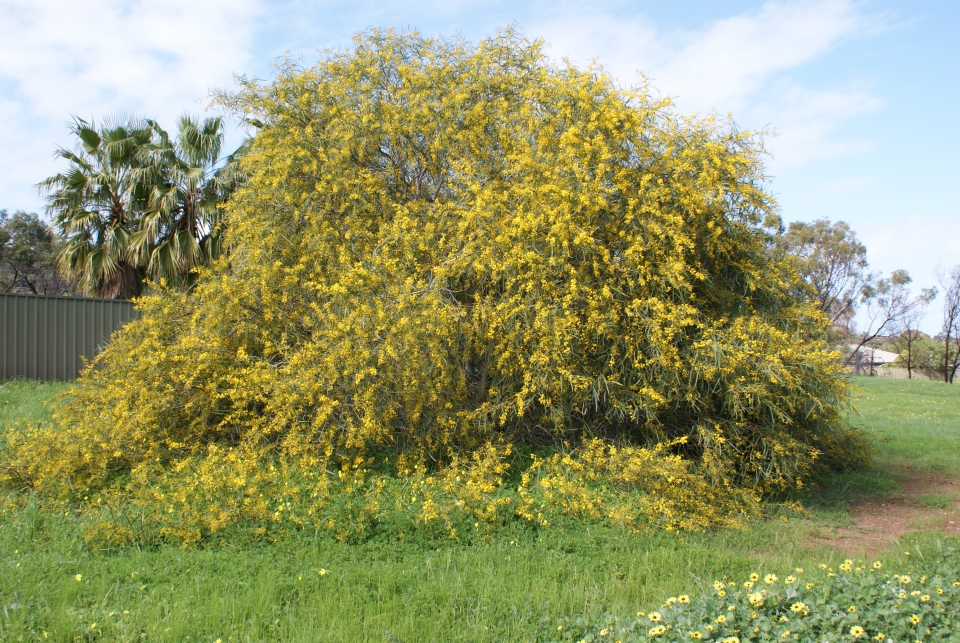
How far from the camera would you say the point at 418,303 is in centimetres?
696

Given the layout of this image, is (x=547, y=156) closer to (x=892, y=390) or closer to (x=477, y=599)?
(x=477, y=599)

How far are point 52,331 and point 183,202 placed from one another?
3.18 metres

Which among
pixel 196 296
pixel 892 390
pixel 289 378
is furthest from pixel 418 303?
pixel 892 390

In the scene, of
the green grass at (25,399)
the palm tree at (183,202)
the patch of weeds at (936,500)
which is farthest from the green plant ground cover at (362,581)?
the palm tree at (183,202)

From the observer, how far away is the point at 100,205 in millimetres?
13055

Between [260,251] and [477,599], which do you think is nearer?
[477,599]

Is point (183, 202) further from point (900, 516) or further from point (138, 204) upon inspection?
point (900, 516)

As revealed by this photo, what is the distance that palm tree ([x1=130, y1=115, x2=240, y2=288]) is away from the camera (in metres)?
12.0

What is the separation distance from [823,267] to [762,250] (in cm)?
3034

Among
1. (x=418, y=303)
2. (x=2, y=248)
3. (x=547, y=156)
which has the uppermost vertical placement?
(x=2, y=248)

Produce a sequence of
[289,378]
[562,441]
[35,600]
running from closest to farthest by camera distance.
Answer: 1. [35,600]
2. [289,378]
3. [562,441]

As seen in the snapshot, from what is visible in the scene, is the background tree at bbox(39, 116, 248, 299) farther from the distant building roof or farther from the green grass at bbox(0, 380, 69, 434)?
the distant building roof

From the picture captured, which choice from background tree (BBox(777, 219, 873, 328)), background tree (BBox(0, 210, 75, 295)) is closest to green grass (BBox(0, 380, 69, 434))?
background tree (BBox(0, 210, 75, 295))

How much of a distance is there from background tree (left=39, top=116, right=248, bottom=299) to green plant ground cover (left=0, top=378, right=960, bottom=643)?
6989mm
